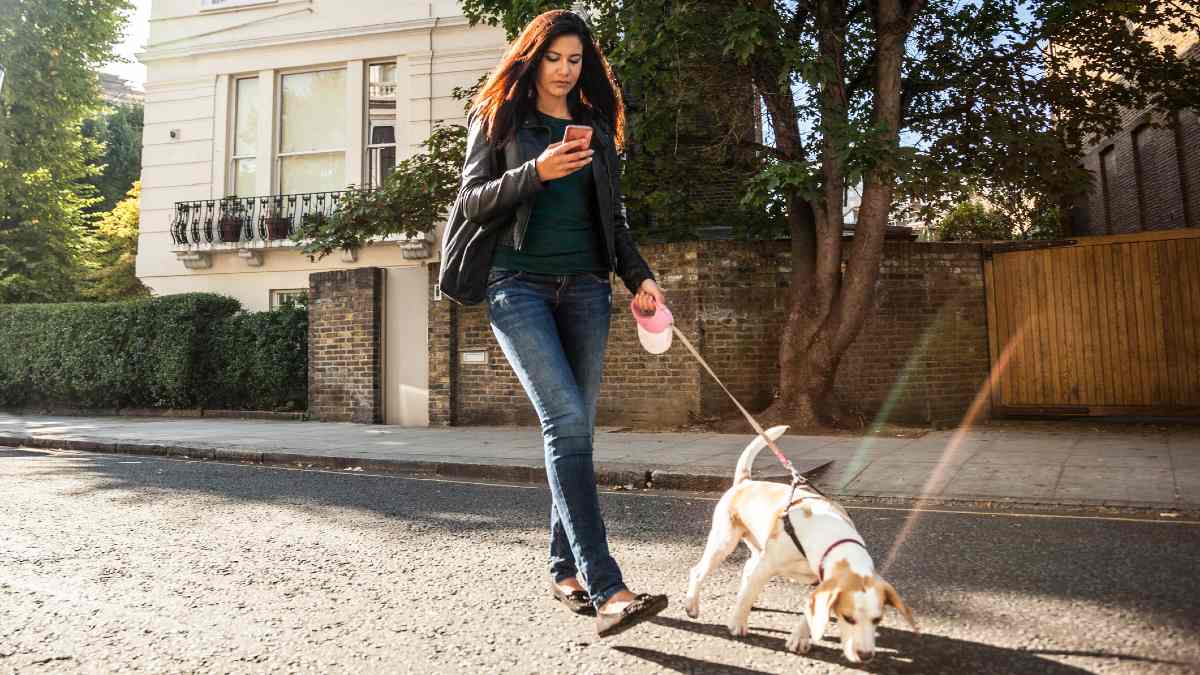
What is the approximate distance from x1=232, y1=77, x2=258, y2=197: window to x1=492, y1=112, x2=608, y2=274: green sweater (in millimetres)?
15211

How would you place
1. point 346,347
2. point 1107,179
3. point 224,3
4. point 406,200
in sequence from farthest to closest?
point 1107,179, point 224,3, point 346,347, point 406,200

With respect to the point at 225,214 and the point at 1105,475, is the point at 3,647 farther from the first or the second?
the point at 225,214

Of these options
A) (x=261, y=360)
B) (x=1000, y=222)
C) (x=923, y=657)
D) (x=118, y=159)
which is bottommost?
(x=923, y=657)

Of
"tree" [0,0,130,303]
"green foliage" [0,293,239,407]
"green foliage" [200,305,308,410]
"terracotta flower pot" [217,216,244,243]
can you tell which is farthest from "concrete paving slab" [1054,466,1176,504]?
"tree" [0,0,130,303]

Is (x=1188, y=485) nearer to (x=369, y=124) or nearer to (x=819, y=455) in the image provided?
(x=819, y=455)

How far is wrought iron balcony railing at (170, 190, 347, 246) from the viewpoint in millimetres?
14984

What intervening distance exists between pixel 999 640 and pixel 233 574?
304 centimetres

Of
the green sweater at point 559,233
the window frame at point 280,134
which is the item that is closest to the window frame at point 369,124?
the window frame at point 280,134

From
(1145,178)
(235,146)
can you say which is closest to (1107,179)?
(1145,178)

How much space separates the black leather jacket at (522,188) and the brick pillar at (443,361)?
8410mm

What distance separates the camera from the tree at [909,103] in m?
8.11

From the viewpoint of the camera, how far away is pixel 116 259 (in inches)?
798

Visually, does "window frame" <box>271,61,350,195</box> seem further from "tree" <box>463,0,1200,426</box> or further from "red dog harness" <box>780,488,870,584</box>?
"red dog harness" <box>780,488,870,584</box>

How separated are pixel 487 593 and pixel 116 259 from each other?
21.9 m
